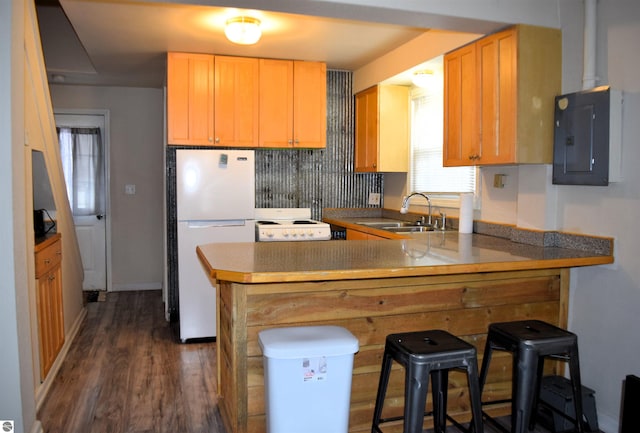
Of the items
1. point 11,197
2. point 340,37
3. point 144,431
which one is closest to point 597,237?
point 340,37

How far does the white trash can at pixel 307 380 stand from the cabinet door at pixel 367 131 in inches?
113

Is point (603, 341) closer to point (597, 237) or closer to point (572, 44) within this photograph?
point (597, 237)

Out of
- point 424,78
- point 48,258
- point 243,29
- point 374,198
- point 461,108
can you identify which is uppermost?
point 243,29

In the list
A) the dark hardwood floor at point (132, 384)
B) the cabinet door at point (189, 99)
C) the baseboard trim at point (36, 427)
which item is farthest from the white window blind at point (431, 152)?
the baseboard trim at point (36, 427)

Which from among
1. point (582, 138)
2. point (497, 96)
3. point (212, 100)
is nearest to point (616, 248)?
point (582, 138)

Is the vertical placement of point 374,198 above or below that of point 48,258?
above

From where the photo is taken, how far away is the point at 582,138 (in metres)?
2.68

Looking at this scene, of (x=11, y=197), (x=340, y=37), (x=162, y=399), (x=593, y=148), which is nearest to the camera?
(x=11, y=197)

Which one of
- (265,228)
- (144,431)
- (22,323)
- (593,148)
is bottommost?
(144,431)

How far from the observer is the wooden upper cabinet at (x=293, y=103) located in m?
4.61

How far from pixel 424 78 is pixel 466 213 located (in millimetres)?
1176

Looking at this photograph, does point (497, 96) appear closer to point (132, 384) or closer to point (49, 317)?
point (132, 384)

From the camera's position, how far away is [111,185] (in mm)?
6016

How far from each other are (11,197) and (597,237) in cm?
286
